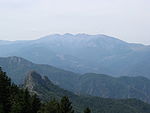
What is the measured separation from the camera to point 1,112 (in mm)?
52062

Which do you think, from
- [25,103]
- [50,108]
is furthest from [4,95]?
[50,108]

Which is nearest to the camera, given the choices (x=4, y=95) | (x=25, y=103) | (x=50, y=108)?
(x=25, y=103)

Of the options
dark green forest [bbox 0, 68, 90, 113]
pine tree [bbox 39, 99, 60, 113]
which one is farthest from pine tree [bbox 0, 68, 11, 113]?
pine tree [bbox 39, 99, 60, 113]

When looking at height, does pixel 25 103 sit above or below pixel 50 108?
above

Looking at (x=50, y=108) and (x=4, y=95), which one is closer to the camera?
(x=50, y=108)

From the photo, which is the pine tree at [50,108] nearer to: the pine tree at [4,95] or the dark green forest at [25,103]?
the dark green forest at [25,103]

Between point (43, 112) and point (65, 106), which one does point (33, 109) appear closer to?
point (43, 112)

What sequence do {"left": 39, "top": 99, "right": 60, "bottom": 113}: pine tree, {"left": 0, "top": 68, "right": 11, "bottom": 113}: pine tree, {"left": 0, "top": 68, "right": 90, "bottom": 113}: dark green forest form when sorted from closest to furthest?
{"left": 0, "top": 68, "right": 90, "bottom": 113}: dark green forest < {"left": 39, "top": 99, "right": 60, "bottom": 113}: pine tree < {"left": 0, "top": 68, "right": 11, "bottom": 113}: pine tree

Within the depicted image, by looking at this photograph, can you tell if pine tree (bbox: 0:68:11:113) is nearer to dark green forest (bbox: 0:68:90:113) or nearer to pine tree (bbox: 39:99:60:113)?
dark green forest (bbox: 0:68:90:113)

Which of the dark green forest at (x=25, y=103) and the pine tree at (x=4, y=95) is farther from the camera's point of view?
the pine tree at (x=4, y=95)

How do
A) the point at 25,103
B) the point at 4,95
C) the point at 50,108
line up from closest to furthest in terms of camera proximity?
the point at 25,103, the point at 50,108, the point at 4,95

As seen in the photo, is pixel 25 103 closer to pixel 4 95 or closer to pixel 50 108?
pixel 50 108

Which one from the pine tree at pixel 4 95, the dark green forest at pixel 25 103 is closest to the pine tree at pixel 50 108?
the dark green forest at pixel 25 103

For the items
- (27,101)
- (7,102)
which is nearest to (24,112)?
(27,101)
